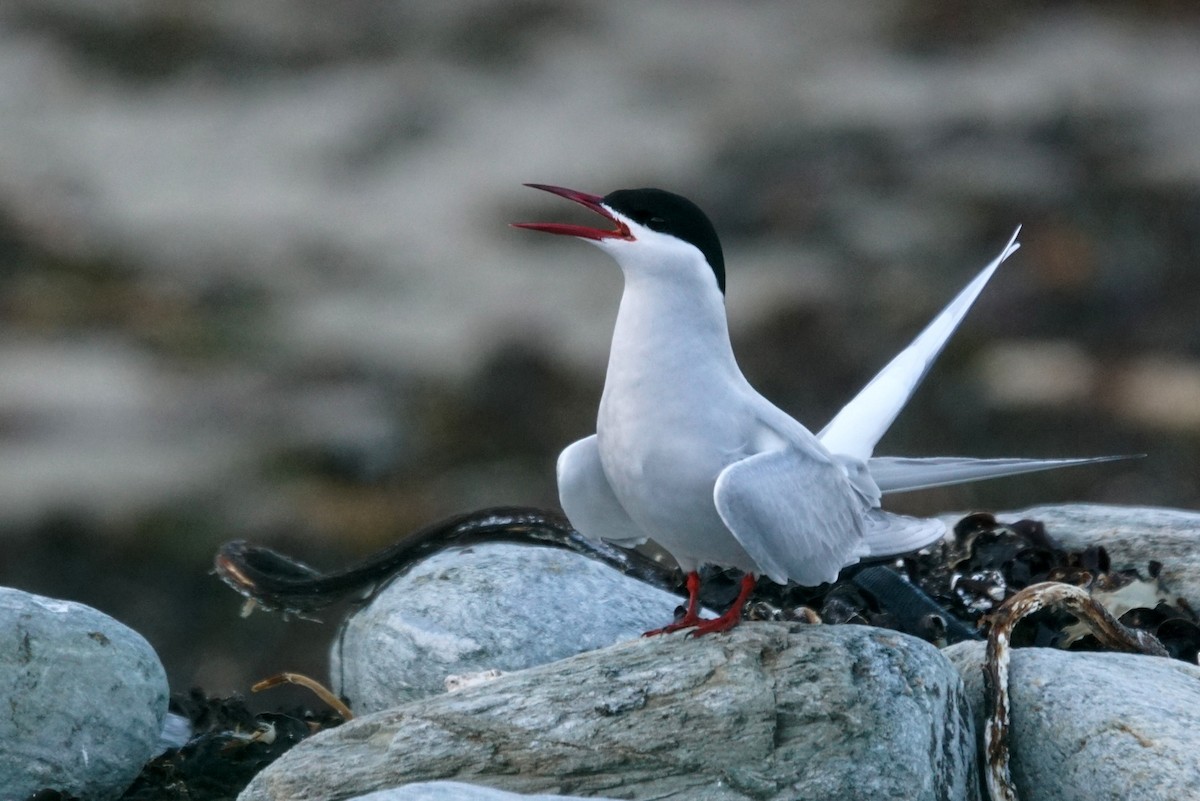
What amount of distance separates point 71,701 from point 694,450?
1926 mm

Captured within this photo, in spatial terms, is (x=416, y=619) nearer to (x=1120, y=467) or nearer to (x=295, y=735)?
(x=295, y=735)

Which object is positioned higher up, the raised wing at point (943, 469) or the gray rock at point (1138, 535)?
the raised wing at point (943, 469)

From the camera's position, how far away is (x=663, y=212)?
394cm

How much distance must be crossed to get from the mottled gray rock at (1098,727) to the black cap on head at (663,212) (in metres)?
1.42

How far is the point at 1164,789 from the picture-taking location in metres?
3.74

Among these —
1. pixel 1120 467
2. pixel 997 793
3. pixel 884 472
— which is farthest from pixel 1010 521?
pixel 1120 467

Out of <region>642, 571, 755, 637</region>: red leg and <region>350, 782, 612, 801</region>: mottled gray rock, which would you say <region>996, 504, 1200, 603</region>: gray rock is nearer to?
<region>642, 571, 755, 637</region>: red leg

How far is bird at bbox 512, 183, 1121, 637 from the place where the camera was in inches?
151

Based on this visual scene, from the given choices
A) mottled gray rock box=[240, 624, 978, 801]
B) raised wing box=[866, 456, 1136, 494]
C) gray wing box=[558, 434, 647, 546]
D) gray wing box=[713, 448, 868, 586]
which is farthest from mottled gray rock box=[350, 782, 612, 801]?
raised wing box=[866, 456, 1136, 494]

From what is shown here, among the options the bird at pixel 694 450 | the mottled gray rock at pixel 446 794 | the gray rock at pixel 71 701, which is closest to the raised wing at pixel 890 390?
the bird at pixel 694 450

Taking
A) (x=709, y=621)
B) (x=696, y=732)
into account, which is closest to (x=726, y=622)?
(x=709, y=621)

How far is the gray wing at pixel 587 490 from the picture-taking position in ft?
13.6

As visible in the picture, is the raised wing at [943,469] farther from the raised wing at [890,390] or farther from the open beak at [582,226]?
the open beak at [582,226]

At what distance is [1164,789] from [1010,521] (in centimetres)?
254
